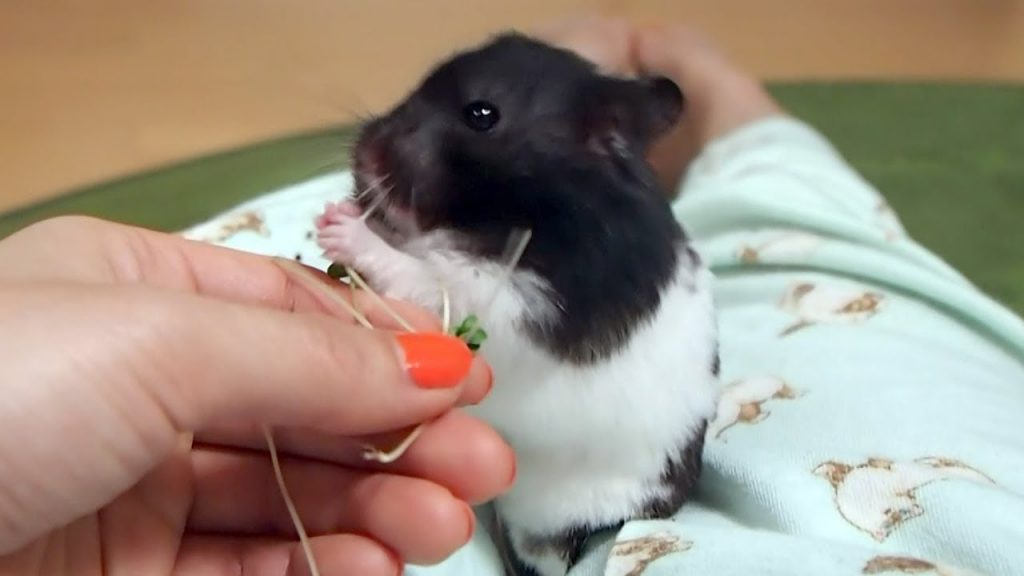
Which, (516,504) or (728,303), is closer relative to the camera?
(516,504)

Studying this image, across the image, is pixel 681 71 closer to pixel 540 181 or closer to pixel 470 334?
pixel 540 181

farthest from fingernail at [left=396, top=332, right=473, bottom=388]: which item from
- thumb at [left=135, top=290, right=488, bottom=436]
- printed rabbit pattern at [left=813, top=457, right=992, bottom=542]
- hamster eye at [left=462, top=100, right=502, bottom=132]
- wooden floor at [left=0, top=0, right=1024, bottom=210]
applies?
wooden floor at [left=0, top=0, right=1024, bottom=210]

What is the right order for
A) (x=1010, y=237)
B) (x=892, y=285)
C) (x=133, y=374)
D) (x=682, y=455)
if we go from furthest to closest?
(x=1010, y=237)
(x=892, y=285)
(x=682, y=455)
(x=133, y=374)

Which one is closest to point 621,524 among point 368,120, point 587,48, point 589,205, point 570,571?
point 570,571

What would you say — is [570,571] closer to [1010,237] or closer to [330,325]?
[330,325]

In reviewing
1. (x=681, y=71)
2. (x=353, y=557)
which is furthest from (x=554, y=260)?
(x=681, y=71)

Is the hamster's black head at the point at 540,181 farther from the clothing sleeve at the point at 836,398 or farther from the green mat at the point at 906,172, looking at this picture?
the green mat at the point at 906,172

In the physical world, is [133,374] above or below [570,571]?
above
